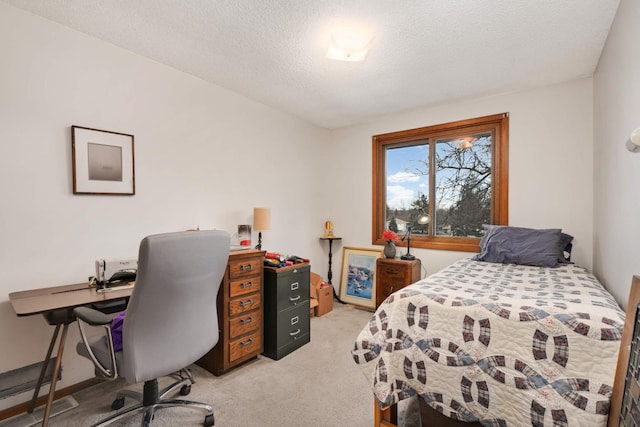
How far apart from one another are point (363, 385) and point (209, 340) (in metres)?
1.15

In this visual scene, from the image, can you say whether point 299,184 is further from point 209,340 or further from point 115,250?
point 209,340

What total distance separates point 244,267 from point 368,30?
1960 millimetres

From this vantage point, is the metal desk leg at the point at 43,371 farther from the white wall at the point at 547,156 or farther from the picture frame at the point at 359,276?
the white wall at the point at 547,156

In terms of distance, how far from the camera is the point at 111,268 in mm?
2020

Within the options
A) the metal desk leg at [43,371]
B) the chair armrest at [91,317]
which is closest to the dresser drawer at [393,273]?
the chair armrest at [91,317]

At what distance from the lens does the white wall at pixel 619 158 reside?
157cm

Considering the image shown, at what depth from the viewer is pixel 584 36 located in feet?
7.04

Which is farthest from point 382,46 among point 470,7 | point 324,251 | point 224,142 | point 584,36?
point 324,251

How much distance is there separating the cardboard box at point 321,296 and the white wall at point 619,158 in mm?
2566

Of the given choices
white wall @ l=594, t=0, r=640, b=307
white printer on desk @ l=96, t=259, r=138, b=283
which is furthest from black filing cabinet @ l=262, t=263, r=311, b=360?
white wall @ l=594, t=0, r=640, b=307

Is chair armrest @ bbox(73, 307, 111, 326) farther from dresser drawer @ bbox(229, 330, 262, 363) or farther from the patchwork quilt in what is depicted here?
the patchwork quilt

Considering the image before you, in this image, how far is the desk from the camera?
5.19ft

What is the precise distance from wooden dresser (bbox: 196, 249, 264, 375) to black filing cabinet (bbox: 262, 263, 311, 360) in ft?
0.27

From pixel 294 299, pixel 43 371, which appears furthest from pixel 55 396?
pixel 294 299
